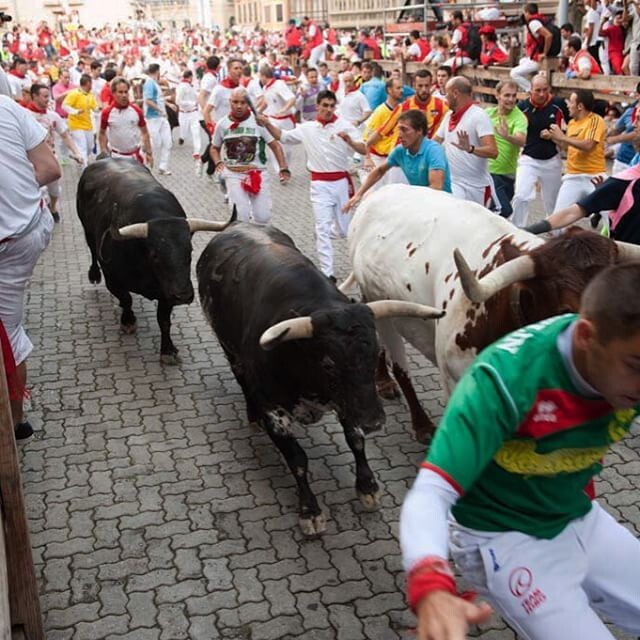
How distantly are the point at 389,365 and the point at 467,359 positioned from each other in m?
1.67

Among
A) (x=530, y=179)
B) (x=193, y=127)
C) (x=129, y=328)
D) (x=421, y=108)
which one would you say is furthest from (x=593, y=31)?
(x=129, y=328)

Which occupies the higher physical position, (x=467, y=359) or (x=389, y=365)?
(x=467, y=359)

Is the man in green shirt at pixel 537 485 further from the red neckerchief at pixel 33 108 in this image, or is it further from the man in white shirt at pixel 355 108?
the man in white shirt at pixel 355 108

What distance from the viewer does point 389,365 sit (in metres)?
5.68

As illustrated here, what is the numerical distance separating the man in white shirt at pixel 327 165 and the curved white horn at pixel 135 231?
8.51ft

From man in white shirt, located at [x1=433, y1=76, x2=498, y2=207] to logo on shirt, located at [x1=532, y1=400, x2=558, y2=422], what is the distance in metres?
6.09

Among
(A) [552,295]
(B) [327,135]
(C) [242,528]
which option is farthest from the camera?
(B) [327,135]

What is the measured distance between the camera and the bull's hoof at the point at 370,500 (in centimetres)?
437

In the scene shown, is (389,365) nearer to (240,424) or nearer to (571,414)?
(240,424)

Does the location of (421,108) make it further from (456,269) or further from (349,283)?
(456,269)

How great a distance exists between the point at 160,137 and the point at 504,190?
27.8 feet

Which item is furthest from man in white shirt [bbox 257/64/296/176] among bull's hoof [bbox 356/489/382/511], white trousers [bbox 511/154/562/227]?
bull's hoof [bbox 356/489/382/511]

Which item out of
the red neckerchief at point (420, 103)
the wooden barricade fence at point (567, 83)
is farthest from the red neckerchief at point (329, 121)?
the wooden barricade fence at point (567, 83)

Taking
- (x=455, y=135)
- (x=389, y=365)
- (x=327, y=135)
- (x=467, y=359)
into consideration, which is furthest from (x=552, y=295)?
(x=327, y=135)
